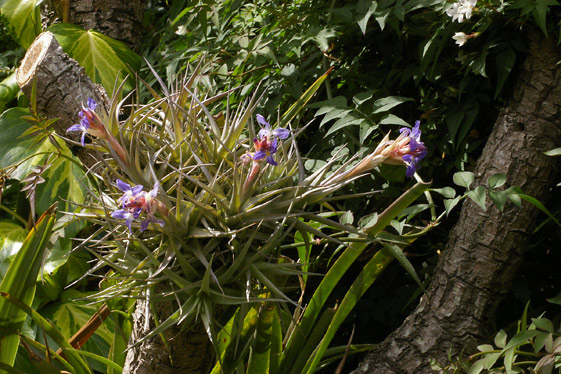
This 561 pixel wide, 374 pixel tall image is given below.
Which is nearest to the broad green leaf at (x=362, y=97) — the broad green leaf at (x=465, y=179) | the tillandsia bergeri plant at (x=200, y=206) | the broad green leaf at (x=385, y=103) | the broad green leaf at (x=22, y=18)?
the broad green leaf at (x=385, y=103)

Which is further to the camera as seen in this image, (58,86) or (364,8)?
(364,8)

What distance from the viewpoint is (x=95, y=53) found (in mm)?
1441

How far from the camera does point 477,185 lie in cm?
116

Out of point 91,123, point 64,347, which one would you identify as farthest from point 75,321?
point 91,123

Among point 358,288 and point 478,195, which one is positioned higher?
point 478,195

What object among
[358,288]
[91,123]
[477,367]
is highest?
[91,123]

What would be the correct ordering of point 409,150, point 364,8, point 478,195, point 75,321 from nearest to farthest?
point 409,150 → point 478,195 → point 364,8 → point 75,321

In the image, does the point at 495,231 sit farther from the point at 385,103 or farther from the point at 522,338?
the point at 385,103

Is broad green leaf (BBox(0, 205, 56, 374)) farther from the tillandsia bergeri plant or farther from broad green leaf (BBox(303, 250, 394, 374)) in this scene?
broad green leaf (BBox(303, 250, 394, 374))

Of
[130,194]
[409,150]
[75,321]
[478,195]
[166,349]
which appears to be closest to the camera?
[130,194]

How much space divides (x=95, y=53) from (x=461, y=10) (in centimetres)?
88

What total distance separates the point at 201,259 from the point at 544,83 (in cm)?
81

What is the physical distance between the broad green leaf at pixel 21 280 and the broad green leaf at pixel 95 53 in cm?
52

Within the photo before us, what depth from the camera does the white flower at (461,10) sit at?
1072 mm
